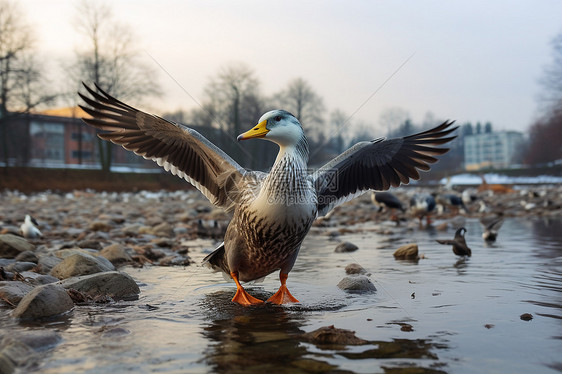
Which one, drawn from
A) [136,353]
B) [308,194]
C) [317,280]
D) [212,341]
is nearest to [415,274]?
[317,280]

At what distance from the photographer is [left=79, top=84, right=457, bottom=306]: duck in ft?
14.3

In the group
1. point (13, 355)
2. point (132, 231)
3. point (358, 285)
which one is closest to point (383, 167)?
point (358, 285)

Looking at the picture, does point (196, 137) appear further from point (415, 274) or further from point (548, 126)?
point (548, 126)

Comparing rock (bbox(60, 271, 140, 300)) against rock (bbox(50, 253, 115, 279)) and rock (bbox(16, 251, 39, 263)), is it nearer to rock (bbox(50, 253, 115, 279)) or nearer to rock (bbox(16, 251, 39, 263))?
rock (bbox(50, 253, 115, 279))

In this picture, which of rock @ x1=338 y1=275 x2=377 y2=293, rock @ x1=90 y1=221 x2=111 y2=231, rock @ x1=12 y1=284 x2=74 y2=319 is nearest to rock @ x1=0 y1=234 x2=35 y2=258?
rock @ x1=12 y1=284 x2=74 y2=319

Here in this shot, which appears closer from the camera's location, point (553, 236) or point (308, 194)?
point (308, 194)

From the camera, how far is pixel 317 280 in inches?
219

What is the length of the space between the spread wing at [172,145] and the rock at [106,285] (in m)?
1.41

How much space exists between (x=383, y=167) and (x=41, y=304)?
3971mm

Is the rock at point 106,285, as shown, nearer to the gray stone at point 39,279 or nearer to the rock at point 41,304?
the gray stone at point 39,279

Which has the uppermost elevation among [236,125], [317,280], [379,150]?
[236,125]

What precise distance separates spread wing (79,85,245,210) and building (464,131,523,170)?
136 m

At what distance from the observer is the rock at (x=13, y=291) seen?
401 cm

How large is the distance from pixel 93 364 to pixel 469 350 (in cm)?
209
